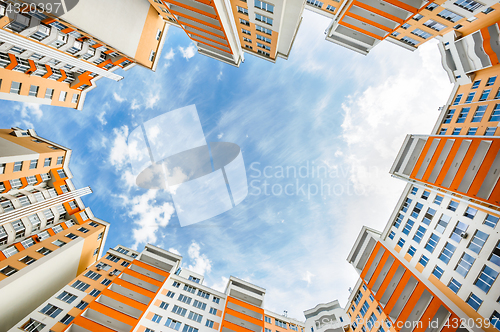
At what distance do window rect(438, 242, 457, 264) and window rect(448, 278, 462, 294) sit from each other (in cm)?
194

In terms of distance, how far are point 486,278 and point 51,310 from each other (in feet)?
160

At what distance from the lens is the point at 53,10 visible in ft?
65.8

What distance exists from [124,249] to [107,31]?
130 ft

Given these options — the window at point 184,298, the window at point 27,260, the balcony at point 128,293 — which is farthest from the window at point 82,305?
the window at point 184,298

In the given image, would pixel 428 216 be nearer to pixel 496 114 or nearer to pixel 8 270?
pixel 496 114

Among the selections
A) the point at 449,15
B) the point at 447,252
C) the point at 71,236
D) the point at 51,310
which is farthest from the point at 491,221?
the point at 71,236

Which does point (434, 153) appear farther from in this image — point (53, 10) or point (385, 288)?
point (53, 10)

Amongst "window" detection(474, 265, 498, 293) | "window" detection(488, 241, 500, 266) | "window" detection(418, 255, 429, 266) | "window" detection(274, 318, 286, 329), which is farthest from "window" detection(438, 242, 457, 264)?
"window" detection(274, 318, 286, 329)

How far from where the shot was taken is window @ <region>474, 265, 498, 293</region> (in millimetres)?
17578

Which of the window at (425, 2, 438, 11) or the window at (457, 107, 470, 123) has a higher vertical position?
the window at (425, 2, 438, 11)

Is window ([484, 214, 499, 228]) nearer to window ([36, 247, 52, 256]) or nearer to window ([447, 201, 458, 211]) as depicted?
window ([447, 201, 458, 211])

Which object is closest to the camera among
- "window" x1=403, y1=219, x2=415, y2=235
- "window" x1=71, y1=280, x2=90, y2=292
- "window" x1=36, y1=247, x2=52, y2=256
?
"window" x1=403, y1=219, x2=415, y2=235

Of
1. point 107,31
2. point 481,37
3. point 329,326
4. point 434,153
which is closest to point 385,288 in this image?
point 329,326

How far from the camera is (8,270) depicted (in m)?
24.5
